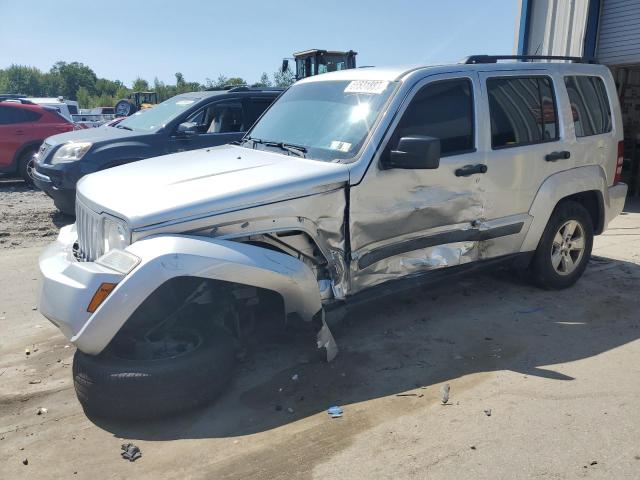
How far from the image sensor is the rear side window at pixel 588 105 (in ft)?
16.9

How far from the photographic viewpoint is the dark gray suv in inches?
301

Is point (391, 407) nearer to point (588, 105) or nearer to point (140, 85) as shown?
point (588, 105)

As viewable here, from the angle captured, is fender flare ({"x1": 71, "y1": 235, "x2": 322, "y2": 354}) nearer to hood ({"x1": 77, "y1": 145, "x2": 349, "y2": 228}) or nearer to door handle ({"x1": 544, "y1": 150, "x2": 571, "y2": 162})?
hood ({"x1": 77, "y1": 145, "x2": 349, "y2": 228})

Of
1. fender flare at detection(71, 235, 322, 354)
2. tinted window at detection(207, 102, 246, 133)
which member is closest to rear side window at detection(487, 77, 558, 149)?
fender flare at detection(71, 235, 322, 354)

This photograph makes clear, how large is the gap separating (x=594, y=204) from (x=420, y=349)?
258 cm

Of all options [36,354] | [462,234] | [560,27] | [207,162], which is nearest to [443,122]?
[462,234]

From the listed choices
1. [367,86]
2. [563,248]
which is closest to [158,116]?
[367,86]

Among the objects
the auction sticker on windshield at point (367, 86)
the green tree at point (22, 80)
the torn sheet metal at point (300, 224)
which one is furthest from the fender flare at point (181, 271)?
the green tree at point (22, 80)

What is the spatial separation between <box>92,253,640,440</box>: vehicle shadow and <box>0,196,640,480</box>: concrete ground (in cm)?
1

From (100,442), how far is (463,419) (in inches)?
78.0

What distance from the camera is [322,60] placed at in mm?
16391

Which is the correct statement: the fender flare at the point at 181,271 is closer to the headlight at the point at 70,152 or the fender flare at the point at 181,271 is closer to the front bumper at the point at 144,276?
the front bumper at the point at 144,276

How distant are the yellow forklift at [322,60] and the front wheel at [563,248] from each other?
11867mm

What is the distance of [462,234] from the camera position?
4465mm
